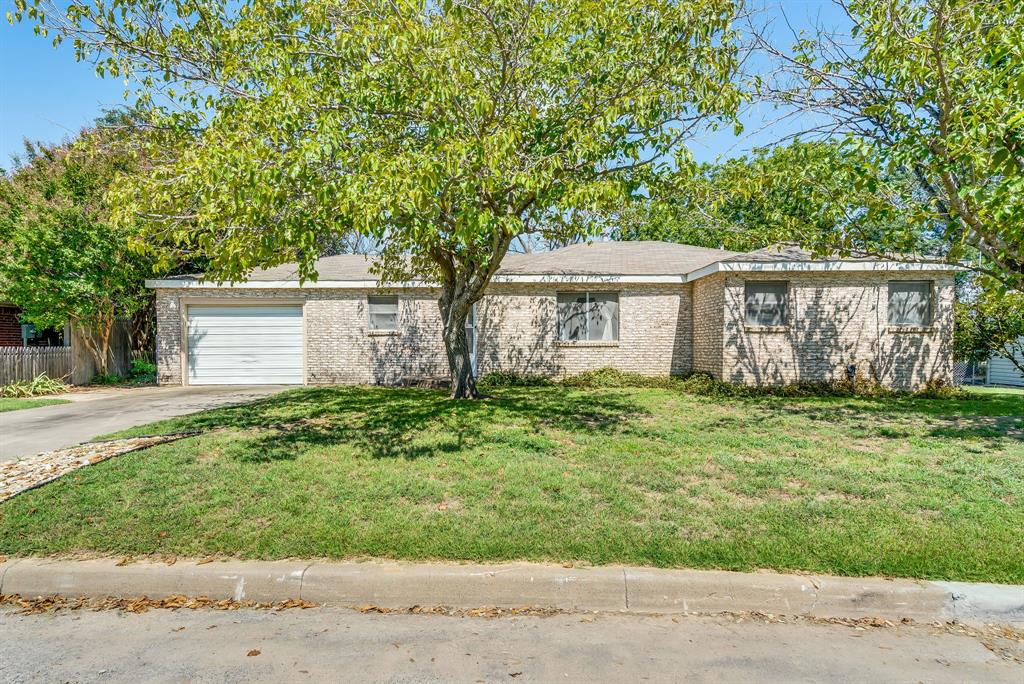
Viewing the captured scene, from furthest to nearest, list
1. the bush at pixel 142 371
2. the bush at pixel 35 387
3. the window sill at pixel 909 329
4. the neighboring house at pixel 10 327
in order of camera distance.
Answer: the neighboring house at pixel 10 327, the bush at pixel 142 371, the window sill at pixel 909 329, the bush at pixel 35 387

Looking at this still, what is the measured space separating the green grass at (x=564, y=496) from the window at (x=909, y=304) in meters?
5.50

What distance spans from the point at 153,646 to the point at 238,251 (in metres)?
4.40

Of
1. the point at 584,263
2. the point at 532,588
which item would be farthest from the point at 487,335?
the point at 532,588

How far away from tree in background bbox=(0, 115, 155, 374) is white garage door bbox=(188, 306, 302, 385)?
198 cm

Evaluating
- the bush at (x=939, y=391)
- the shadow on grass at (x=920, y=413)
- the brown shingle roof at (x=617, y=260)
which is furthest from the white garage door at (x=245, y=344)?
the bush at (x=939, y=391)

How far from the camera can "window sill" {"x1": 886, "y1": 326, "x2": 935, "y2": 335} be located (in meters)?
13.5

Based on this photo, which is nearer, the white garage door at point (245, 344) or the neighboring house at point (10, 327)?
the white garage door at point (245, 344)

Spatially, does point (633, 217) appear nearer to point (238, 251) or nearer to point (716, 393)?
point (716, 393)

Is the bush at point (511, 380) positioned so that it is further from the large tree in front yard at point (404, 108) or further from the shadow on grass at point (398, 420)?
the large tree in front yard at point (404, 108)

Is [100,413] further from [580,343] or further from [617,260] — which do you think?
[617,260]

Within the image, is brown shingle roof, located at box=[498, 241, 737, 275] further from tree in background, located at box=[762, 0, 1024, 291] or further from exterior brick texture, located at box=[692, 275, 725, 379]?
tree in background, located at box=[762, 0, 1024, 291]

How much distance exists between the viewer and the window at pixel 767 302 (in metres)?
13.7

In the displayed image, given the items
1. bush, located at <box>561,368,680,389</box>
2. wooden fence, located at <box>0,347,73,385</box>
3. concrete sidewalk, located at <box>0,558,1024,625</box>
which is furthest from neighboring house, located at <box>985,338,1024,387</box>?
wooden fence, located at <box>0,347,73,385</box>

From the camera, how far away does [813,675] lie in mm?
2947
